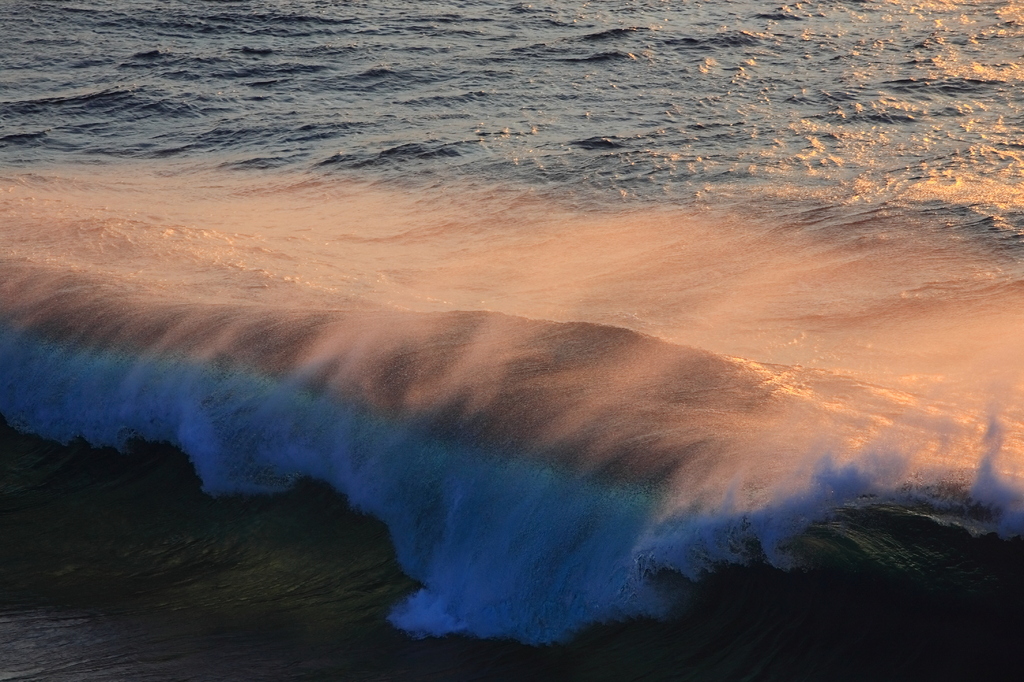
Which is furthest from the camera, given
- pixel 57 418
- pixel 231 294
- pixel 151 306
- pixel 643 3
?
pixel 643 3

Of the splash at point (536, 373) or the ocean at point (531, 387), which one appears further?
the splash at point (536, 373)

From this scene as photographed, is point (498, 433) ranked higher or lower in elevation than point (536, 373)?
lower

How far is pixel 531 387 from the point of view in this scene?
22.9 ft

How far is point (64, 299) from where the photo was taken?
9.39 meters

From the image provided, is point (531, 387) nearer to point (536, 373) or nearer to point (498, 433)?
point (536, 373)

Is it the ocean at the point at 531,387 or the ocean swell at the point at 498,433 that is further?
the ocean swell at the point at 498,433

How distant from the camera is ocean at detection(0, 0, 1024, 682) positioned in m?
5.45

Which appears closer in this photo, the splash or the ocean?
the ocean

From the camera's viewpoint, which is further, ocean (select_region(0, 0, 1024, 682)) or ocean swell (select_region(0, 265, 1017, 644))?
ocean swell (select_region(0, 265, 1017, 644))

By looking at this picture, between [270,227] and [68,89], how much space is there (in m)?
8.39

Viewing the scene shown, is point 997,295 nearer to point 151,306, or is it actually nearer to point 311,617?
point 311,617

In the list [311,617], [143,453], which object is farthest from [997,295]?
[143,453]

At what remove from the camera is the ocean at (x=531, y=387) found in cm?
545

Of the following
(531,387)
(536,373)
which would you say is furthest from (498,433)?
(536,373)
